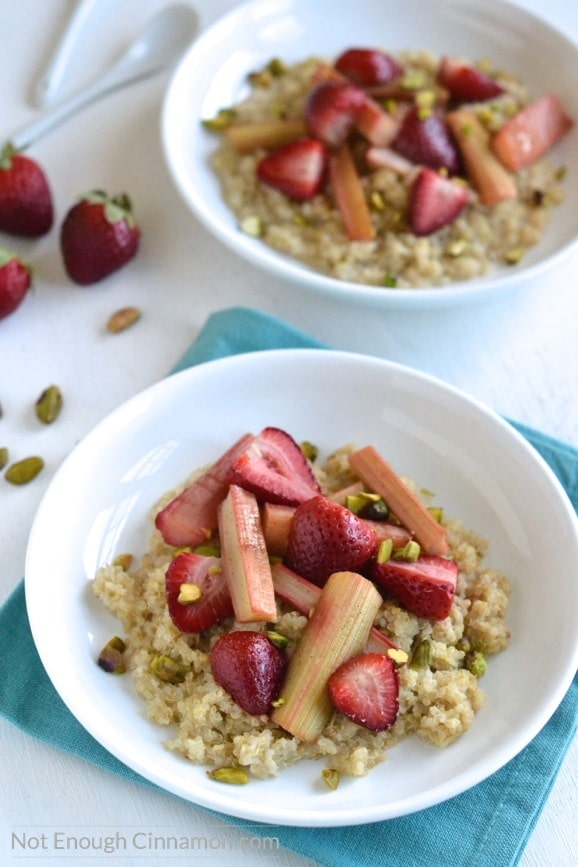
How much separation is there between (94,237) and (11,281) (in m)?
0.21

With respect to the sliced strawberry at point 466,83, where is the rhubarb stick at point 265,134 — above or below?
above

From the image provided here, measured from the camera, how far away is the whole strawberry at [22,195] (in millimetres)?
2285

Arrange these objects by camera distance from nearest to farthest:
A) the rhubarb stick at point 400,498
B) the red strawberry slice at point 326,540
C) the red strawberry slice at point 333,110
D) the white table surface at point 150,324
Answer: the red strawberry slice at point 326,540
the rhubarb stick at point 400,498
the white table surface at point 150,324
the red strawberry slice at point 333,110

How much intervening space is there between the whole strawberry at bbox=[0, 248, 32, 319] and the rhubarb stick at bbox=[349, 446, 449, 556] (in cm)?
91

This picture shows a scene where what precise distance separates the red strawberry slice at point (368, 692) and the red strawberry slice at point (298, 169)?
1238 millimetres

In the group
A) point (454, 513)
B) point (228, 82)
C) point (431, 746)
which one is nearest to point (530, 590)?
point (454, 513)

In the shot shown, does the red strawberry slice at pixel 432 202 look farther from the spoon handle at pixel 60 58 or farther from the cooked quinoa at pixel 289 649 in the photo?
the spoon handle at pixel 60 58

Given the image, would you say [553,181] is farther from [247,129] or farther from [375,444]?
[375,444]

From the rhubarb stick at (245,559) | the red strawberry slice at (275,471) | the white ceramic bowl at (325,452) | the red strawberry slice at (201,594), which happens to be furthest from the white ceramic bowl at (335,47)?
the red strawberry slice at (201,594)

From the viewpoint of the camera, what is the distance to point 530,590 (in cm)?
167

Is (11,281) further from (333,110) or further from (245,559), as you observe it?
(245,559)

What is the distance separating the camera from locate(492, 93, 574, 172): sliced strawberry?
2.35m

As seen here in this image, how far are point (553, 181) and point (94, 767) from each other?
1.73 meters

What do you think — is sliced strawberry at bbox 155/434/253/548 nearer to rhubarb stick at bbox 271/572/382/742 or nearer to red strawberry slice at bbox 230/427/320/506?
red strawberry slice at bbox 230/427/320/506
